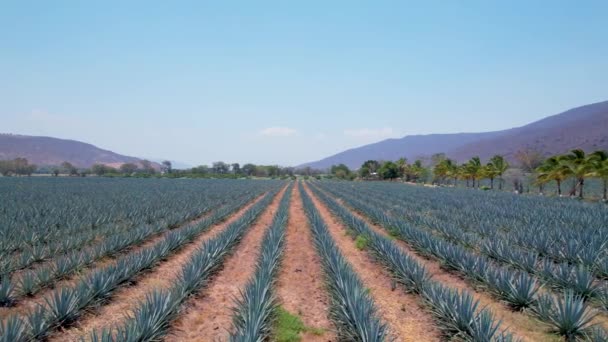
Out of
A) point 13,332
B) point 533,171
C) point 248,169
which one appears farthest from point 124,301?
point 248,169

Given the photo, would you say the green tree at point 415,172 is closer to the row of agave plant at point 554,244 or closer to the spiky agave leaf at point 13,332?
the row of agave plant at point 554,244

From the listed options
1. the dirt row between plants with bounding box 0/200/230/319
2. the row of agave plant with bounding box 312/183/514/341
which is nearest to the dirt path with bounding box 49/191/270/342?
the dirt row between plants with bounding box 0/200/230/319

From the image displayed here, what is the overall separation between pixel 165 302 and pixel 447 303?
4365 mm

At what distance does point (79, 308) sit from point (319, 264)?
563 centimetres

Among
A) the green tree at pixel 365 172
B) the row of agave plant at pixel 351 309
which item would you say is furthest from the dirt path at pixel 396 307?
the green tree at pixel 365 172

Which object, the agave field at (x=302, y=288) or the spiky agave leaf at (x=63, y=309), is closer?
the agave field at (x=302, y=288)

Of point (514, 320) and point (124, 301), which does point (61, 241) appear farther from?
point (514, 320)

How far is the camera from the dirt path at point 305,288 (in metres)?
5.70

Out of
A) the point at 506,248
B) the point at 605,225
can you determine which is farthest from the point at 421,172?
the point at 506,248

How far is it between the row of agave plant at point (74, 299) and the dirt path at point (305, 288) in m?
3.21

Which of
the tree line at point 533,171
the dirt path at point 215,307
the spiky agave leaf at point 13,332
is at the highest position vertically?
the tree line at point 533,171

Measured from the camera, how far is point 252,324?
14.5ft

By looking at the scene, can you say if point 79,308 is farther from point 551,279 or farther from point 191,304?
point 551,279

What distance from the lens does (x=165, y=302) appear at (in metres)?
5.21
